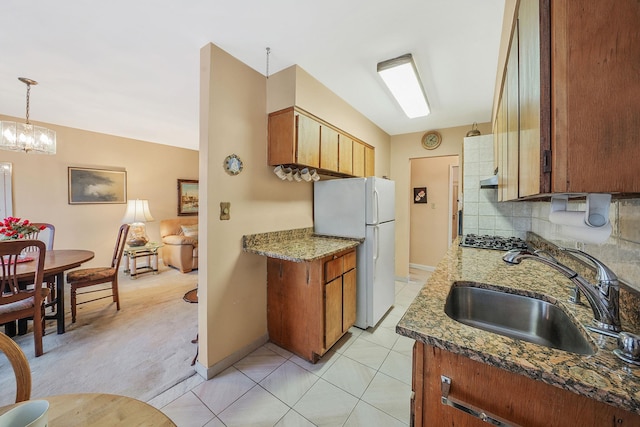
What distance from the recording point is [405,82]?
2229 mm

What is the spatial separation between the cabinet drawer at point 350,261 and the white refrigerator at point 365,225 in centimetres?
14

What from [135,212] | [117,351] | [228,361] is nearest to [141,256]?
[135,212]

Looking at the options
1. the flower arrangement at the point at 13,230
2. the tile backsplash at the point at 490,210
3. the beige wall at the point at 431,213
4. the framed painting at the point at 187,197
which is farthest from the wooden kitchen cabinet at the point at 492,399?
the framed painting at the point at 187,197

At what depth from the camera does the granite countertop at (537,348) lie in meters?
0.52

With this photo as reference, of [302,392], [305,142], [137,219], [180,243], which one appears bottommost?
[302,392]

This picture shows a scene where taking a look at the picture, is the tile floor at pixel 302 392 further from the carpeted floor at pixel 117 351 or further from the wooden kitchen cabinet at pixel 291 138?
the wooden kitchen cabinet at pixel 291 138

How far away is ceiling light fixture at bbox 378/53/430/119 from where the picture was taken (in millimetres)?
1985

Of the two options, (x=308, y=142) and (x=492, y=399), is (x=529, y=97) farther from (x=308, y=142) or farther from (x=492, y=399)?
(x=308, y=142)

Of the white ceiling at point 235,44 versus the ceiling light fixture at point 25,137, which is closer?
the white ceiling at point 235,44

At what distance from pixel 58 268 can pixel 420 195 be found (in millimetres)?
5092

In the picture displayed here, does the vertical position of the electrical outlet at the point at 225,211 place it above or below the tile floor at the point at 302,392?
above

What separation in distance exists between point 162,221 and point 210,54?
401cm

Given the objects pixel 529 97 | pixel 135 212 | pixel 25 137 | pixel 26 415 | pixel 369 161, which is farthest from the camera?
pixel 135 212

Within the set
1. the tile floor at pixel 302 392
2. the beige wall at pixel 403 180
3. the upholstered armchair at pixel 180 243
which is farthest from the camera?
the upholstered armchair at pixel 180 243
